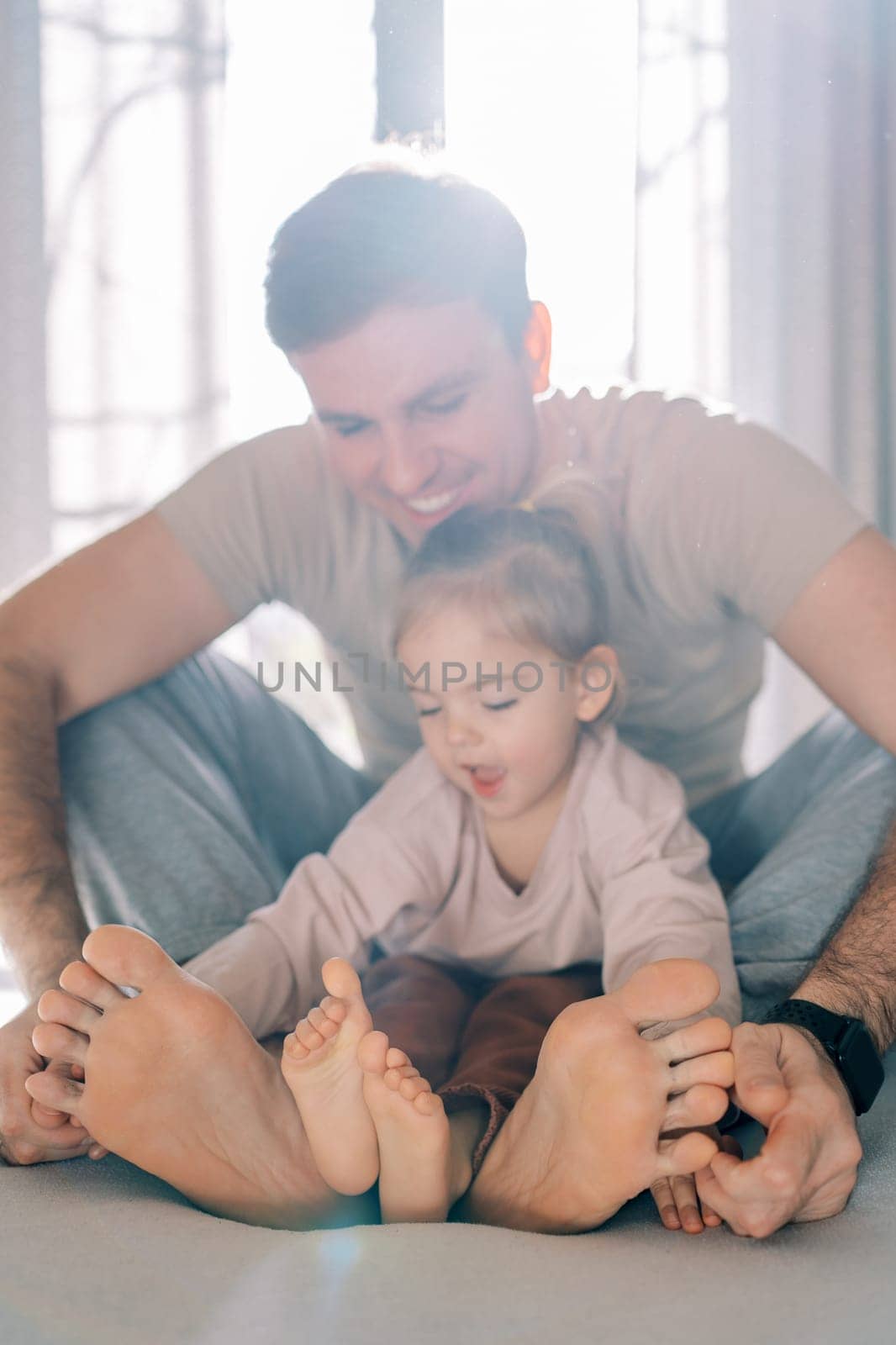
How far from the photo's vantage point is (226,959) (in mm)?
927

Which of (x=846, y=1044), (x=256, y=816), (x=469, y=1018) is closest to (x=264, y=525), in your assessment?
(x=256, y=816)

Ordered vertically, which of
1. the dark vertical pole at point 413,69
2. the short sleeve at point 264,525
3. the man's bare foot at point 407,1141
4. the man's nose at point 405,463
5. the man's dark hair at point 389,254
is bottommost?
the man's bare foot at point 407,1141

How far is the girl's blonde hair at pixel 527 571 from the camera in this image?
97cm

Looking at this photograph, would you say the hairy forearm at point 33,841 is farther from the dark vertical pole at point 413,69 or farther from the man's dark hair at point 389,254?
the dark vertical pole at point 413,69

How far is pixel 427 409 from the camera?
1009mm

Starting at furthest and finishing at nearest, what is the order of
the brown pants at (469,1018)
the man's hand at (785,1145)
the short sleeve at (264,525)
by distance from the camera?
the short sleeve at (264,525), the brown pants at (469,1018), the man's hand at (785,1145)

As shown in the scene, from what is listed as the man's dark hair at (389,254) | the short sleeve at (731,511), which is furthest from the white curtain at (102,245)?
the short sleeve at (731,511)

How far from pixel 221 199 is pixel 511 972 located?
28.2 inches

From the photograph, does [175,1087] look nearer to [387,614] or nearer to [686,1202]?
[686,1202]

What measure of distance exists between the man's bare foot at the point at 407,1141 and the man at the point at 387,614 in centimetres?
27

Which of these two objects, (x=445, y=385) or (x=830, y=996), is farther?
(x=445, y=385)

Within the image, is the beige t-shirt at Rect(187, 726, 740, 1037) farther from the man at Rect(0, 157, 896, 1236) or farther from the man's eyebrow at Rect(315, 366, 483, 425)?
the man's eyebrow at Rect(315, 366, 483, 425)

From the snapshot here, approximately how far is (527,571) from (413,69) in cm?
42

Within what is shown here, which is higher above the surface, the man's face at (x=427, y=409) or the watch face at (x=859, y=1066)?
the man's face at (x=427, y=409)
